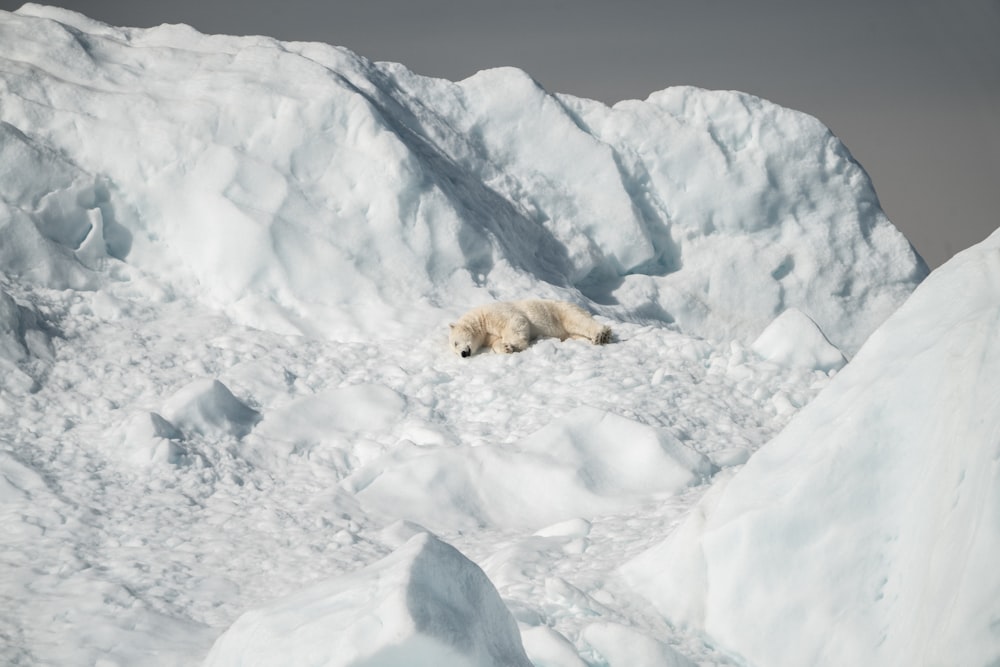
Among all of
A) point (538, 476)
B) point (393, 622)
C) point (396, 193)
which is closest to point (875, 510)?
point (393, 622)

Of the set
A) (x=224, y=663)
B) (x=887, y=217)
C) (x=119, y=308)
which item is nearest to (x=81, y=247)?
(x=119, y=308)

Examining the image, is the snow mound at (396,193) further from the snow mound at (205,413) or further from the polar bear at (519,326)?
the snow mound at (205,413)

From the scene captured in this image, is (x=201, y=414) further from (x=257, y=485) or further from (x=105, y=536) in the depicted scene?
(x=105, y=536)

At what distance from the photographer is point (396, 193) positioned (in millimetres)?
8844

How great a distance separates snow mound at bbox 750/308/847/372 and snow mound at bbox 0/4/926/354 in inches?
88.5

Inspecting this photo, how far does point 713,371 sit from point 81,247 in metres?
5.31

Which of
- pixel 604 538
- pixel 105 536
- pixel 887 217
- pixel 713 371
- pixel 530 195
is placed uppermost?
pixel 887 217

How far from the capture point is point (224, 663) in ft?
9.43

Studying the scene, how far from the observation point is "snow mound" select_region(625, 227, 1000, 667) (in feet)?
9.53

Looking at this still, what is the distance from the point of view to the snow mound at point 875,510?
2.90 meters

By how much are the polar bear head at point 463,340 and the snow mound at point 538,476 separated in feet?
4.66

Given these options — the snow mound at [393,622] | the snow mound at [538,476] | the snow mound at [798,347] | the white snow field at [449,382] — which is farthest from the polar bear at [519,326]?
the snow mound at [393,622]

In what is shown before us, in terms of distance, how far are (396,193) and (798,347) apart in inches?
150

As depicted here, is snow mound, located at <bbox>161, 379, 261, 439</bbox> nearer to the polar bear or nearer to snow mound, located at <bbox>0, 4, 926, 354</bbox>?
snow mound, located at <bbox>0, 4, 926, 354</bbox>
